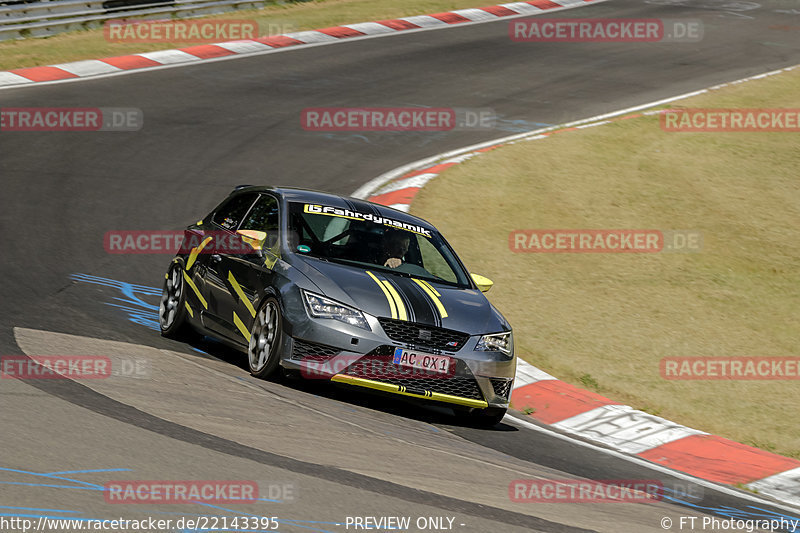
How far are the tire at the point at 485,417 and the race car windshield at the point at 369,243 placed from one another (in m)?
1.08

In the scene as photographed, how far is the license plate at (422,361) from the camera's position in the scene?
772 cm

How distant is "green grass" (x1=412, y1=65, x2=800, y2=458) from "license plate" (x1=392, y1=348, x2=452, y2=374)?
259 centimetres

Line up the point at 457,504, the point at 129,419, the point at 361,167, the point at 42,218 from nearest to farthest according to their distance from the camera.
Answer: the point at 457,504, the point at 129,419, the point at 42,218, the point at 361,167

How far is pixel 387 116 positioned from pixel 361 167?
123 inches

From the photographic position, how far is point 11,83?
714 inches

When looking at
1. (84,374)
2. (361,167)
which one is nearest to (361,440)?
(84,374)

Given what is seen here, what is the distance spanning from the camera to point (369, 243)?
8.84 m

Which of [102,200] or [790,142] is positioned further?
[790,142]

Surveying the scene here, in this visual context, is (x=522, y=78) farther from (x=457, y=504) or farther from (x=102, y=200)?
(x=457, y=504)

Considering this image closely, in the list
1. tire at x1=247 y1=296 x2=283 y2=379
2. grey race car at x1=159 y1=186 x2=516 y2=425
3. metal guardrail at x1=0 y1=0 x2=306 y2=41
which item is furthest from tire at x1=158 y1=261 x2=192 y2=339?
metal guardrail at x1=0 y1=0 x2=306 y2=41
